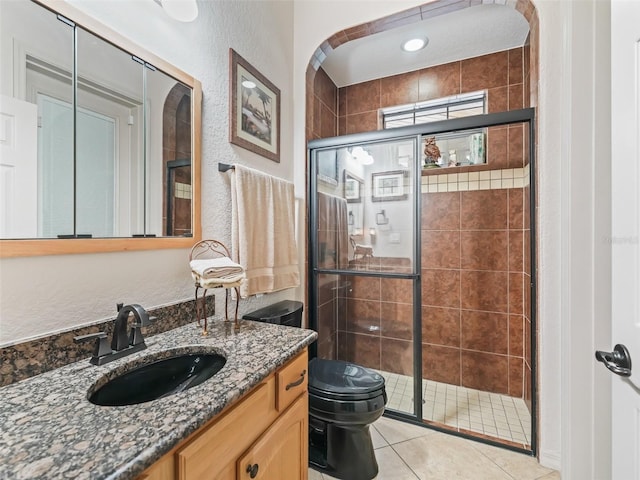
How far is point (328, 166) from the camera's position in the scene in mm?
2236

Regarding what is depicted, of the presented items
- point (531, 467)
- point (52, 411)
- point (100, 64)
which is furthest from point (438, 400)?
point (100, 64)

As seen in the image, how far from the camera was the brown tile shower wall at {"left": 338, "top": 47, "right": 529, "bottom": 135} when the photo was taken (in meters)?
2.26

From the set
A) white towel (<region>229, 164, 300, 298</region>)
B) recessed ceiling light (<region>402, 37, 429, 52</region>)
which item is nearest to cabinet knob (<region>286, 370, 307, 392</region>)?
white towel (<region>229, 164, 300, 298</region>)

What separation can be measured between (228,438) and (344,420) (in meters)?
0.83

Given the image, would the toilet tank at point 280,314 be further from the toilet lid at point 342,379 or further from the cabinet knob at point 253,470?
the cabinet knob at point 253,470

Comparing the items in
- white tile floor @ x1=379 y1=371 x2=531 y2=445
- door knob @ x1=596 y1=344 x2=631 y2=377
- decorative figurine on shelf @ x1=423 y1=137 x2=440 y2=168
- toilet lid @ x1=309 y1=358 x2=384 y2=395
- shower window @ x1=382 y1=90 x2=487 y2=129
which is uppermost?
shower window @ x1=382 y1=90 x2=487 y2=129

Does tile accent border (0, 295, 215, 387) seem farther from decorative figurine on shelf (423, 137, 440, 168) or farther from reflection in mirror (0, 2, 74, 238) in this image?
decorative figurine on shelf (423, 137, 440, 168)

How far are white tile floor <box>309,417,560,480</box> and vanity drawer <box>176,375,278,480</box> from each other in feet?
3.08

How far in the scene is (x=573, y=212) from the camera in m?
1.16

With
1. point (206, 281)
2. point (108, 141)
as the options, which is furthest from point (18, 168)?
point (206, 281)

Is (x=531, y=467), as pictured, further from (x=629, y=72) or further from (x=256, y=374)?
(x=629, y=72)

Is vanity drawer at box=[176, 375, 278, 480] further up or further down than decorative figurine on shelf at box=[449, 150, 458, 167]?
further down

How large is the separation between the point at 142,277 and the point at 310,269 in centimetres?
125

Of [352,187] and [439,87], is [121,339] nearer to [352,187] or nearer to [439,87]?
[352,187]
